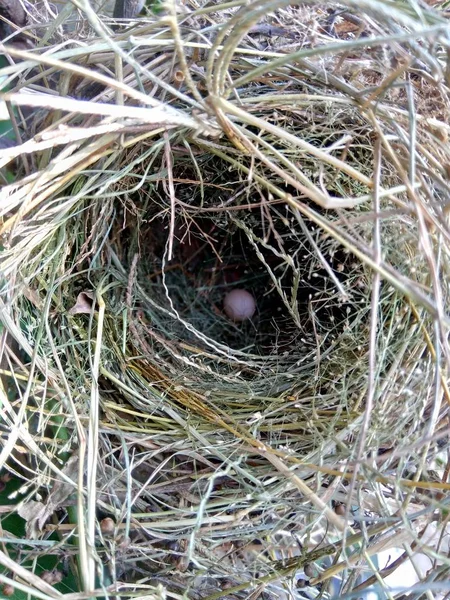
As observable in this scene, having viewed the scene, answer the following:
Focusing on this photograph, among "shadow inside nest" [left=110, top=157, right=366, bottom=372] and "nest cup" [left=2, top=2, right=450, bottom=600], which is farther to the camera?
"shadow inside nest" [left=110, top=157, right=366, bottom=372]

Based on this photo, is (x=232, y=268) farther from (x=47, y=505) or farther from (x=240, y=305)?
(x=47, y=505)

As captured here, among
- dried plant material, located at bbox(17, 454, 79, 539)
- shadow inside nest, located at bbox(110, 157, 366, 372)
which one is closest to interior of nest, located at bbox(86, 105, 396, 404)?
shadow inside nest, located at bbox(110, 157, 366, 372)

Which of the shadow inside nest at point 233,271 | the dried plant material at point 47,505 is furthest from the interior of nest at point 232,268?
the dried plant material at point 47,505

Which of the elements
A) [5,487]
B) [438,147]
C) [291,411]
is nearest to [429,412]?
[291,411]

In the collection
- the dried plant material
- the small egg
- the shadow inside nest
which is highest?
the shadow inside nest

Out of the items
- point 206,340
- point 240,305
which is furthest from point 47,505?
point 240,305

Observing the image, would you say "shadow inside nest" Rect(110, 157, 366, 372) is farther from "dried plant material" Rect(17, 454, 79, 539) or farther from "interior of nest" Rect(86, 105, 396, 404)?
"dried plant material" Rect(17, 454, 79, 539)
